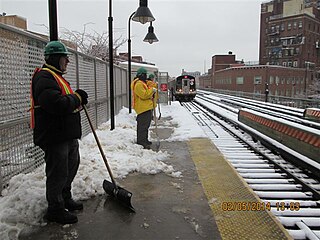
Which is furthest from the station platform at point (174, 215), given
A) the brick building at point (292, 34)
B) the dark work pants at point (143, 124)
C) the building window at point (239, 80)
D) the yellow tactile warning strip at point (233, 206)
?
the brick building at point (292, 34)

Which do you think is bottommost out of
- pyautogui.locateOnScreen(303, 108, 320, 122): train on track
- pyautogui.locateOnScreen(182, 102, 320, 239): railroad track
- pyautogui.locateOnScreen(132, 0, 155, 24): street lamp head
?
pyautogui.locateOnScreen(182, 102, 320, 239): railroad track

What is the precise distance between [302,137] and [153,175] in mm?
3655

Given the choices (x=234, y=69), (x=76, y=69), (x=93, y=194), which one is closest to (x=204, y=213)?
(x=93, y=194)

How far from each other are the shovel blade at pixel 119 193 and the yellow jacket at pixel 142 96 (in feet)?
11.2

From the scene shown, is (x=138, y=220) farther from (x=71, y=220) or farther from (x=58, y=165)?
(x=58, y=165)

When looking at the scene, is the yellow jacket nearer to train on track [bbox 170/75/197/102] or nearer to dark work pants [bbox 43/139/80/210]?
dark work pants [bbox 43/139/80/210]

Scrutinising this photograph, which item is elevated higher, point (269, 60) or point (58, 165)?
point (269, 60)

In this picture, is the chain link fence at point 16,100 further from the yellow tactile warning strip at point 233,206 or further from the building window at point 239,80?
the building window at point 239,80

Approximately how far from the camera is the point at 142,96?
7.75 metres

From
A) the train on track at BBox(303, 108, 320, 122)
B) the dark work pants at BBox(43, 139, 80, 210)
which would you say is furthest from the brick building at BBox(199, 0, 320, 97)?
the dark work pants at BBox(43, 139, 80, 210)

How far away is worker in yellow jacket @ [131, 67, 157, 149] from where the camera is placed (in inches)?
305

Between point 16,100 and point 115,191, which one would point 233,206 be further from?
point 16,100

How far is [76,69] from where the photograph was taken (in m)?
7.96

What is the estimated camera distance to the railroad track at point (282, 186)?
4.09m
